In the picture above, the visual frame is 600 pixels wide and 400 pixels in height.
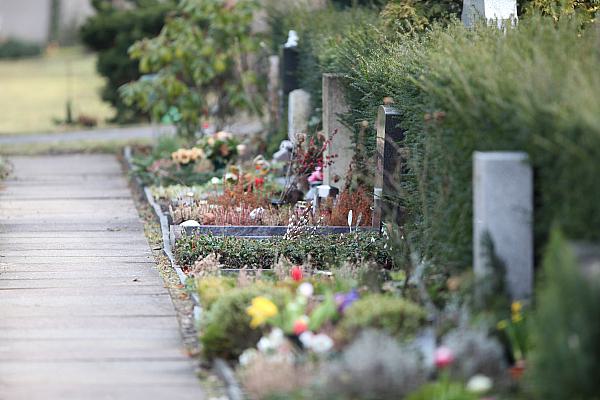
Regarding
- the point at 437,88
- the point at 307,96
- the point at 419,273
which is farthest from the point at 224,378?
the point at 307,96

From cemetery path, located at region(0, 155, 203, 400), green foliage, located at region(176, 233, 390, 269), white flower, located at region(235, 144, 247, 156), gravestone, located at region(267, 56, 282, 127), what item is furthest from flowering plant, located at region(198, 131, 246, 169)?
green foliage, located at region(176, 233, 390, 269)

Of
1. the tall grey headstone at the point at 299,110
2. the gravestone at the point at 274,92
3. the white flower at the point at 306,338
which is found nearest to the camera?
the white flower at the point at 306,338

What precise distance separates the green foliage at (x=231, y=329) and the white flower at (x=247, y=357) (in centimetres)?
25

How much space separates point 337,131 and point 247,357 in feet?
19.1

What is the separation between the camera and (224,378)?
20.5 feet

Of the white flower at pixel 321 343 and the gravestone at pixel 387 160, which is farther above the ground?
the gravestone at pixel 387 160

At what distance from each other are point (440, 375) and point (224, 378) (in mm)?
1296

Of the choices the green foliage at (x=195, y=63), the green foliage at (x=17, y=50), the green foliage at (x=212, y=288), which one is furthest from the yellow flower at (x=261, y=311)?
the green foliage at (x=17, y=50)

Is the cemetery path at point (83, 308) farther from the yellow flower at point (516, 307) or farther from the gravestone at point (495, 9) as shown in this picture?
the gravestone at point (495, 9)

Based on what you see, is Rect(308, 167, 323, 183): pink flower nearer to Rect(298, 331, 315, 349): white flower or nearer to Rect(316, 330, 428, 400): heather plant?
Rect(298, 331, 315, 349): white flower

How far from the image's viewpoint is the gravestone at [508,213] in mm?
6172

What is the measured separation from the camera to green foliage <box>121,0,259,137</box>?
1695 cm

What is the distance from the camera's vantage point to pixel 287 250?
9406mm

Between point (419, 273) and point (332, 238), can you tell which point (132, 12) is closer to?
point (332, 238)
